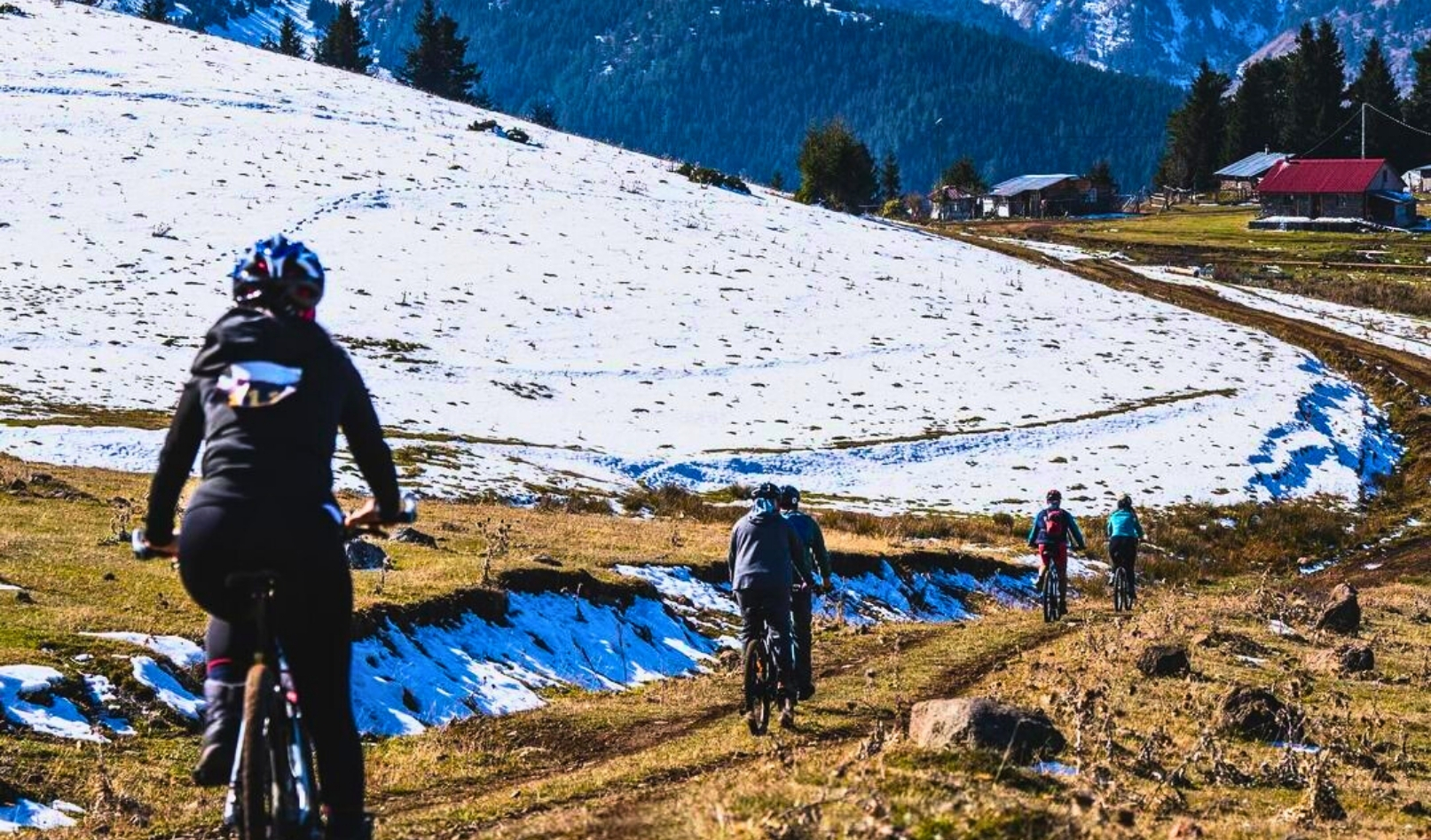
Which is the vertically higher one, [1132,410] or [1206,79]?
[1206,79]

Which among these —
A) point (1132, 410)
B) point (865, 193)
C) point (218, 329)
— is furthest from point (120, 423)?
point (865, 193)

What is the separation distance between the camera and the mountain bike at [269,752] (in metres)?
6.38

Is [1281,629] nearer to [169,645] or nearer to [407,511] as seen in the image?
[169,645]

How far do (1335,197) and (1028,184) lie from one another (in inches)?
1641

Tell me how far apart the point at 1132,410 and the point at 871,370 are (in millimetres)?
11166

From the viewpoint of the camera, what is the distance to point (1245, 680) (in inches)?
731

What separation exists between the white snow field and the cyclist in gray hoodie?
2251 cm

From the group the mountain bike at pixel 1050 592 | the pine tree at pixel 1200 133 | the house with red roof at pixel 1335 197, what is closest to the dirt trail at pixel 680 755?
the mountain bike at pixel 1050 592

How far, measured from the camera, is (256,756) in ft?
21.0

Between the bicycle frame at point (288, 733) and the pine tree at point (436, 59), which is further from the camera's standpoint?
the pine tree at point (436, 59)

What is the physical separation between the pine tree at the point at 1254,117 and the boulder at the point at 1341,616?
154074mm

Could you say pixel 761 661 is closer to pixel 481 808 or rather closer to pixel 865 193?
pixel 481 808

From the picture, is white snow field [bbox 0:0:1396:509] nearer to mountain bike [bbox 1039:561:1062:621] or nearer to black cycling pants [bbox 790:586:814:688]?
mountain bike [bbox 1039:561:1062:621]

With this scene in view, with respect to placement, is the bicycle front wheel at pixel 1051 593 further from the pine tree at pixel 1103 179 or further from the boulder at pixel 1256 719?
the pine tree at pixel 1103 179
